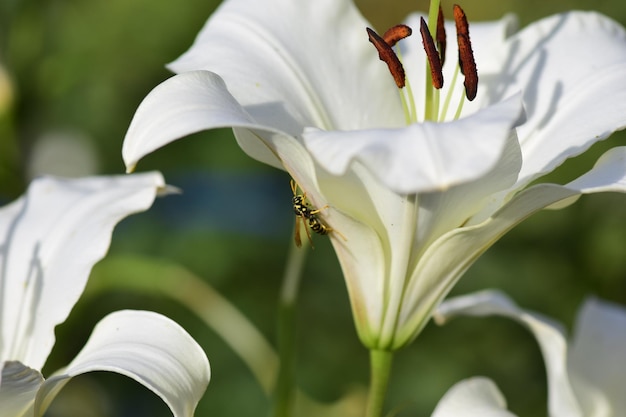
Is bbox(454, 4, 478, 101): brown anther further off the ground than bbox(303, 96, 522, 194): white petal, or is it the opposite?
bbox(303, 96, 522, 194): white petal

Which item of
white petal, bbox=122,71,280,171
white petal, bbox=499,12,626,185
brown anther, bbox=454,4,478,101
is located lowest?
white petal, bbox=499,12,626,185

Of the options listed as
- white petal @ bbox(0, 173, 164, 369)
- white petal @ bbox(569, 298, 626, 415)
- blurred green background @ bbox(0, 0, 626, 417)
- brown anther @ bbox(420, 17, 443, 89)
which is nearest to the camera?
brown anther @ bbox(420, 17, 443, 89)

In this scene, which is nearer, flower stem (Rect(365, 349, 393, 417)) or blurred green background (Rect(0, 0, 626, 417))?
flower stem (Rect(365, 349, 393, 417))

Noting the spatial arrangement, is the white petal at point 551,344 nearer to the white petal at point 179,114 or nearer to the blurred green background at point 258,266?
the white petal at point 179,114

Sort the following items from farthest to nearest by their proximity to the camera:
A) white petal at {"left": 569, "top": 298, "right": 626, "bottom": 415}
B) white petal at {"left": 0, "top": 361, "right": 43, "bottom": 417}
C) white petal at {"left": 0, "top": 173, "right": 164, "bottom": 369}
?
white petal at {"left": 569, "top": 298, "right": 626, "bottom": 415}, white petal at {"left": 0, "top": 173, "right": 164, "bottom": 369}, white petal at {"left": 0, "top": 361, "right": 43, "bottom": 417}

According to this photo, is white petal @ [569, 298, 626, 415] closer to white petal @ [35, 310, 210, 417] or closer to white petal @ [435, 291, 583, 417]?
white petal @ [435, 291, 583, 417]

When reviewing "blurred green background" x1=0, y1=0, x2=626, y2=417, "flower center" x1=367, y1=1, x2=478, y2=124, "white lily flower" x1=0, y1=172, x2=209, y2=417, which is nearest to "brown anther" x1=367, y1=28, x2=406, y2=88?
"flower center" x1=367, y1=1, x2=478, y2=124
